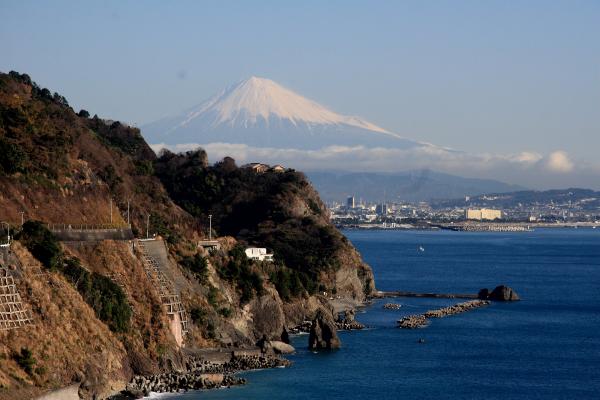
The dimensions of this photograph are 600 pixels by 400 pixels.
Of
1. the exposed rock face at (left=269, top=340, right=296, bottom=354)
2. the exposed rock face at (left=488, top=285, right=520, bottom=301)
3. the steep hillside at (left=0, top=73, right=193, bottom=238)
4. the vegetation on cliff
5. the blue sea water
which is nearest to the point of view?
the vegetation on cliff

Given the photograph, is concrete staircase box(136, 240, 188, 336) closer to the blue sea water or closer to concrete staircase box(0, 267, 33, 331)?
the blue sea water

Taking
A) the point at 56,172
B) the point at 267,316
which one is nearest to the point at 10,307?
the point at 56,172

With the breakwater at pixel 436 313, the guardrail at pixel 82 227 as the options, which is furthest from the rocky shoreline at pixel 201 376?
the breakwater at pixel 436 313

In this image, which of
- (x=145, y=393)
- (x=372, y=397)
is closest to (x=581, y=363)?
(x=372, y=397)

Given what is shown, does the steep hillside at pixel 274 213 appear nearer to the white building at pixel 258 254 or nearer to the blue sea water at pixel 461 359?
the white building at pixel 258 254

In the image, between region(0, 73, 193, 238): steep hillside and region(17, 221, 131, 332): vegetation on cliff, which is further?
region(0, 73, 193, 238): steep hillside

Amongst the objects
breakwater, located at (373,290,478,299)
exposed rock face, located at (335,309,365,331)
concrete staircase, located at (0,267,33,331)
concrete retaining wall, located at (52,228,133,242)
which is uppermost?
concrete retaining wall, located at (52,228,133,242)

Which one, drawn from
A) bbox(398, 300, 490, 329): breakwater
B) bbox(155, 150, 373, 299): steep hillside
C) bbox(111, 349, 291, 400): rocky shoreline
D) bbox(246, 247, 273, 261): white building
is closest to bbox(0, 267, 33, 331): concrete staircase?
bbox(111, 349, 291, 400): rocky shoreline
